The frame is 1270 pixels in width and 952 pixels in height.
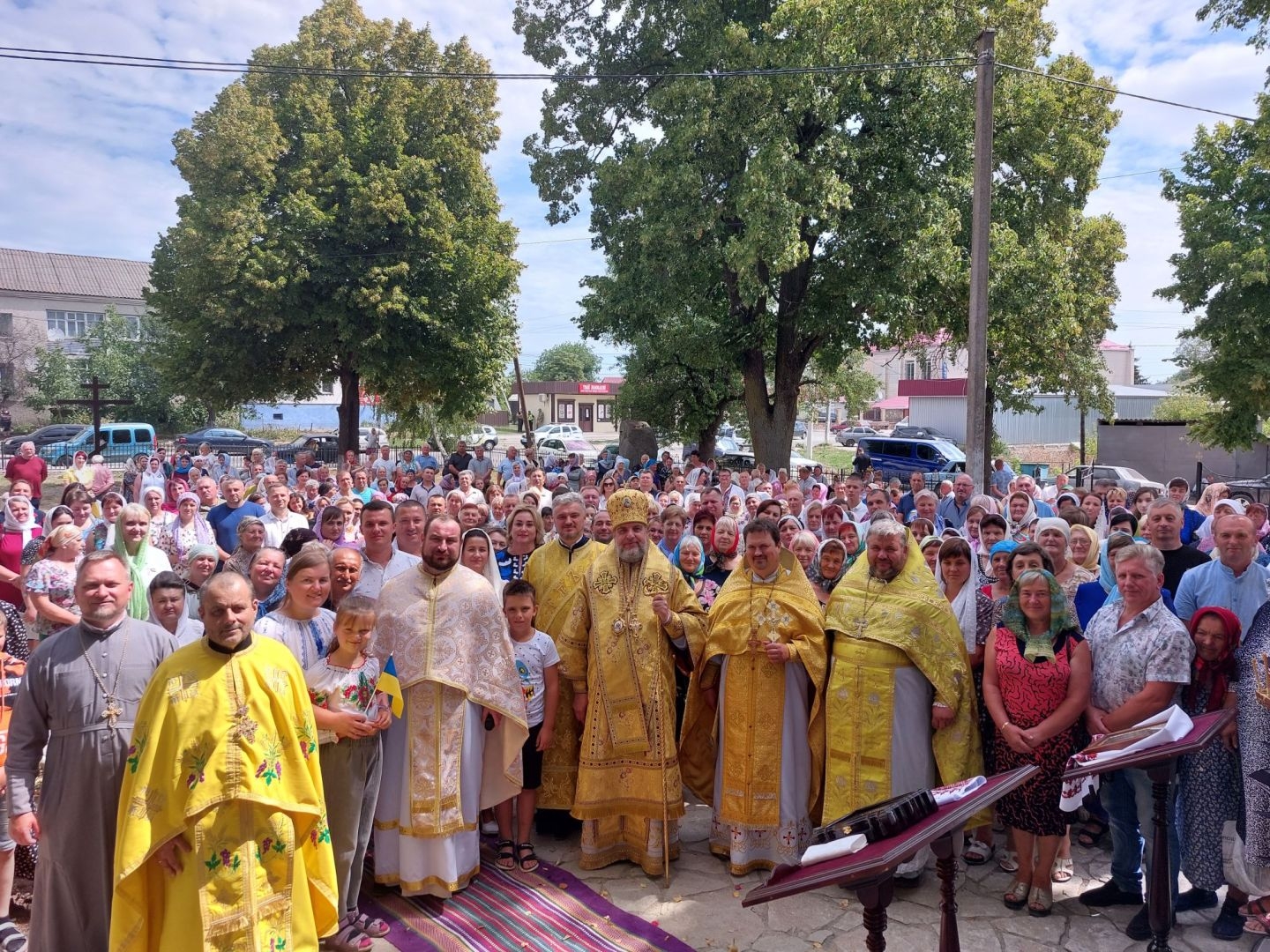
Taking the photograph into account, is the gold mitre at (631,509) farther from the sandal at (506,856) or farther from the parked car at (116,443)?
the parked car at (116,443)

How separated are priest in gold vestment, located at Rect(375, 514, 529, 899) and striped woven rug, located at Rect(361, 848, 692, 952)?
0.37 ft

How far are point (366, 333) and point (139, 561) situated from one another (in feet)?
54.0

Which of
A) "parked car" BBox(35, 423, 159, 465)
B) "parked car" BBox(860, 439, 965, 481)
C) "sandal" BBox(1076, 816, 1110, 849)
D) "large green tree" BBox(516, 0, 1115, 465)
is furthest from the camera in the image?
"parked car" BBox(35, 423, 159, 465)

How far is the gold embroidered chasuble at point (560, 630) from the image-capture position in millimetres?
5012

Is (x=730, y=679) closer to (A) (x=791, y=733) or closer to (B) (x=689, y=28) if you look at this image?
(A) (x=791, y=733)

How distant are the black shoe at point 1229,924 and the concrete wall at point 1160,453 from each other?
2523 centimetres

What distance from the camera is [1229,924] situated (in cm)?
408

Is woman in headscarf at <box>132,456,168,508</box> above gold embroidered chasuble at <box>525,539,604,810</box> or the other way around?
above

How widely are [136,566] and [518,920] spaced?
3.30 metres

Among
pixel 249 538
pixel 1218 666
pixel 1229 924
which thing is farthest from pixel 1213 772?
pixel 249 538

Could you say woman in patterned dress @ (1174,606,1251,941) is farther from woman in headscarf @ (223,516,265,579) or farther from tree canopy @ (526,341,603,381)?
tree canopy @ (526,341,603,381)

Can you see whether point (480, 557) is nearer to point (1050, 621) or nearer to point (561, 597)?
point (561, 597)

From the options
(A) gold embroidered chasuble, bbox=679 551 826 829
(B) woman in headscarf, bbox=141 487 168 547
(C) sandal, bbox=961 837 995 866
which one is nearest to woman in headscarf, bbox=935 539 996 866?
(C) sandal, bbox=961 837 995 866

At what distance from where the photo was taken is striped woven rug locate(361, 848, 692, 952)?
13.4 ft
